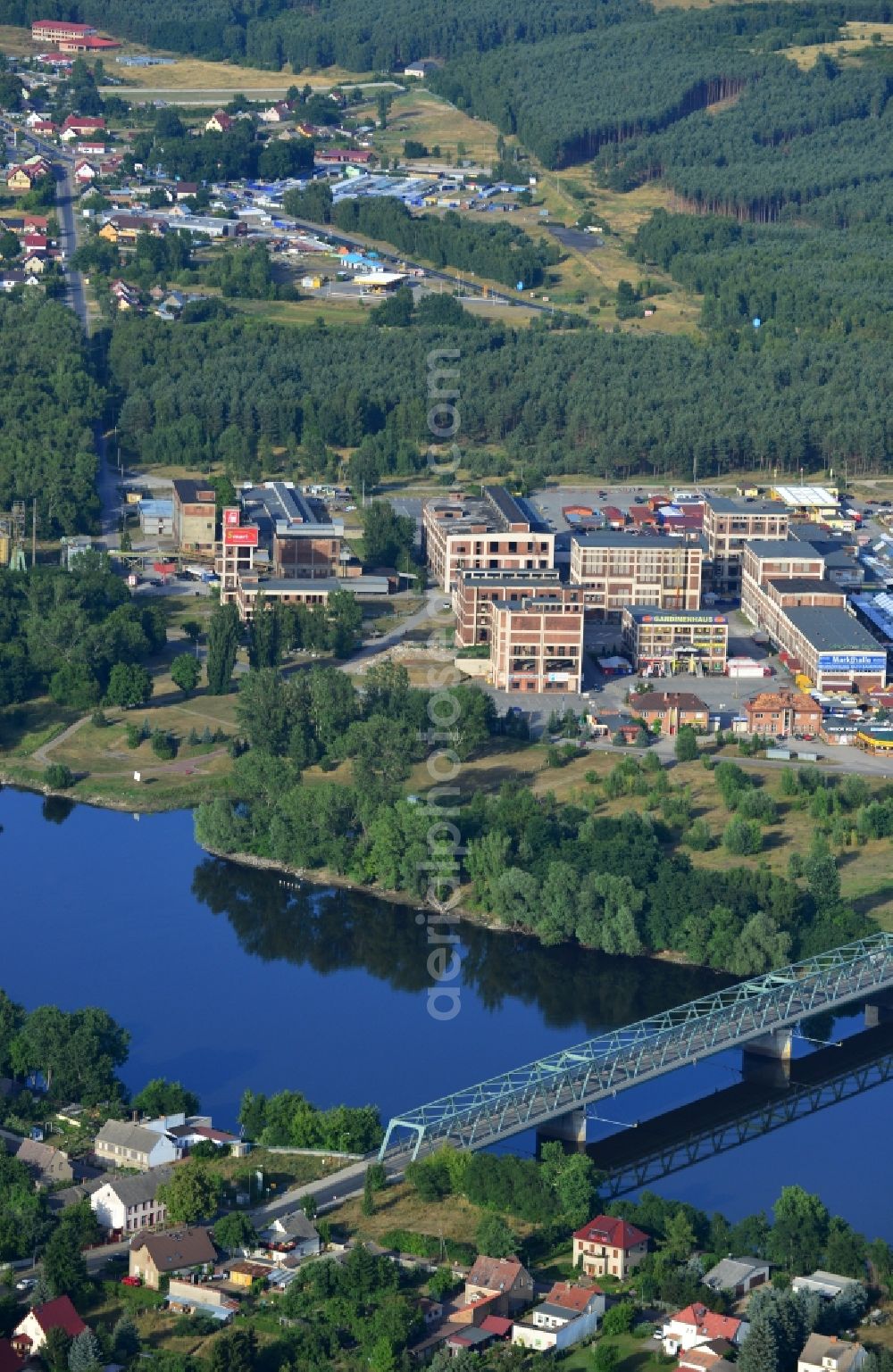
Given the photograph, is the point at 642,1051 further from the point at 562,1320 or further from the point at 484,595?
the point at 484,595

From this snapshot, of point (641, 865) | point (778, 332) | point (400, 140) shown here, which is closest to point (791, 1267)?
point (641, 865)

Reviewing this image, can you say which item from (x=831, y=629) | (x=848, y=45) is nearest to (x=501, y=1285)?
(x=831, y=629)

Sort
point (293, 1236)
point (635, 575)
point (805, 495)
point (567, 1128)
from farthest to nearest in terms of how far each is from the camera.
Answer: point (805, 495) < point (635, 575) < point (567, 1128) < point (293, 1236)

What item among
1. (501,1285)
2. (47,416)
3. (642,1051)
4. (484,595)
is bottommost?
(501,1285)

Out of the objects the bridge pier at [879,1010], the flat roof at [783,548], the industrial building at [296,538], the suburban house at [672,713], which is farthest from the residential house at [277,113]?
the bridge pier at [879,1010]

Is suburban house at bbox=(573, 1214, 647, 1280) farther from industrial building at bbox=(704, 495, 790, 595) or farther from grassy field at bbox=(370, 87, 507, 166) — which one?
grassy field at bbox=(370, 87, 507, 166)

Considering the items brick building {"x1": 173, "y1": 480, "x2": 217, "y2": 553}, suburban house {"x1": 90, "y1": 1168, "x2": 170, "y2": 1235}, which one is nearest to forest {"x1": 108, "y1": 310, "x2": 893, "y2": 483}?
brick building {"x1": 173, "y1": 480, "x2": 217, "y2": 553}

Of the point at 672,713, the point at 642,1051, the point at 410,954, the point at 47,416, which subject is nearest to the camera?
the point at 642,1051

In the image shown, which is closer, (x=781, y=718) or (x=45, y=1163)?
(x=45, y=1163)

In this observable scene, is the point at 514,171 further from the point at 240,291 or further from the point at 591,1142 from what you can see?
the point at 591,1142
